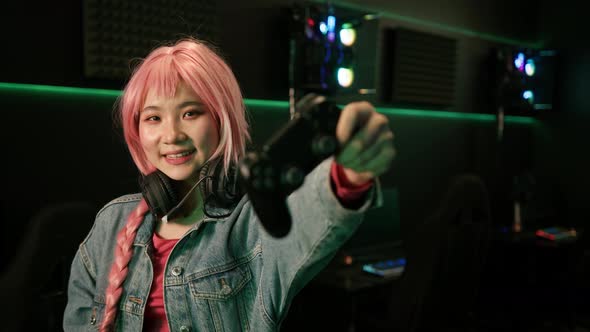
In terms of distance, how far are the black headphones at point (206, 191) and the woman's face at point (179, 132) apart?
0.03 metres

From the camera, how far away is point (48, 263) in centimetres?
164

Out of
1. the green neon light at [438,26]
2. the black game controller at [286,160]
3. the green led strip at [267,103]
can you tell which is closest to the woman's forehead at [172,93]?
the black game controller at [286,160]

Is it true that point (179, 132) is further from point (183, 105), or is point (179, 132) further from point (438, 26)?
point (438, 26)

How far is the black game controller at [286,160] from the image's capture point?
65 cm

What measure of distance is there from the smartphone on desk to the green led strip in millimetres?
1068

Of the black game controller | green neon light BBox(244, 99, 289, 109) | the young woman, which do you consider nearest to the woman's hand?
the black game controller

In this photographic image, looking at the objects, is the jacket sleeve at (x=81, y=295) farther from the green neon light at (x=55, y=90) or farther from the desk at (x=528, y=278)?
the desk at (x=528, y=278)

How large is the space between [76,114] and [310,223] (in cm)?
183

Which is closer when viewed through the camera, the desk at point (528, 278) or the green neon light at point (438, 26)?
the green neon light at point (438, 26)

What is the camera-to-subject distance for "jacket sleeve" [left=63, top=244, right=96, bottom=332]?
1.19 m

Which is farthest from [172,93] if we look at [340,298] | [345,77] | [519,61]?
[519,61]

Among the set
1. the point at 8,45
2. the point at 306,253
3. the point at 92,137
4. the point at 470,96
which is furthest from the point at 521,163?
the point at 306,253

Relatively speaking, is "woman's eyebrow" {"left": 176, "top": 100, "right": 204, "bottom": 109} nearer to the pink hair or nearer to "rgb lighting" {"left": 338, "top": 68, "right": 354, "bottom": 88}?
the pink hair

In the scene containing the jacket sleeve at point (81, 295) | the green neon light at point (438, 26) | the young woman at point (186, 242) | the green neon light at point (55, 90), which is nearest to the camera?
the young woman at point (186, 242)
